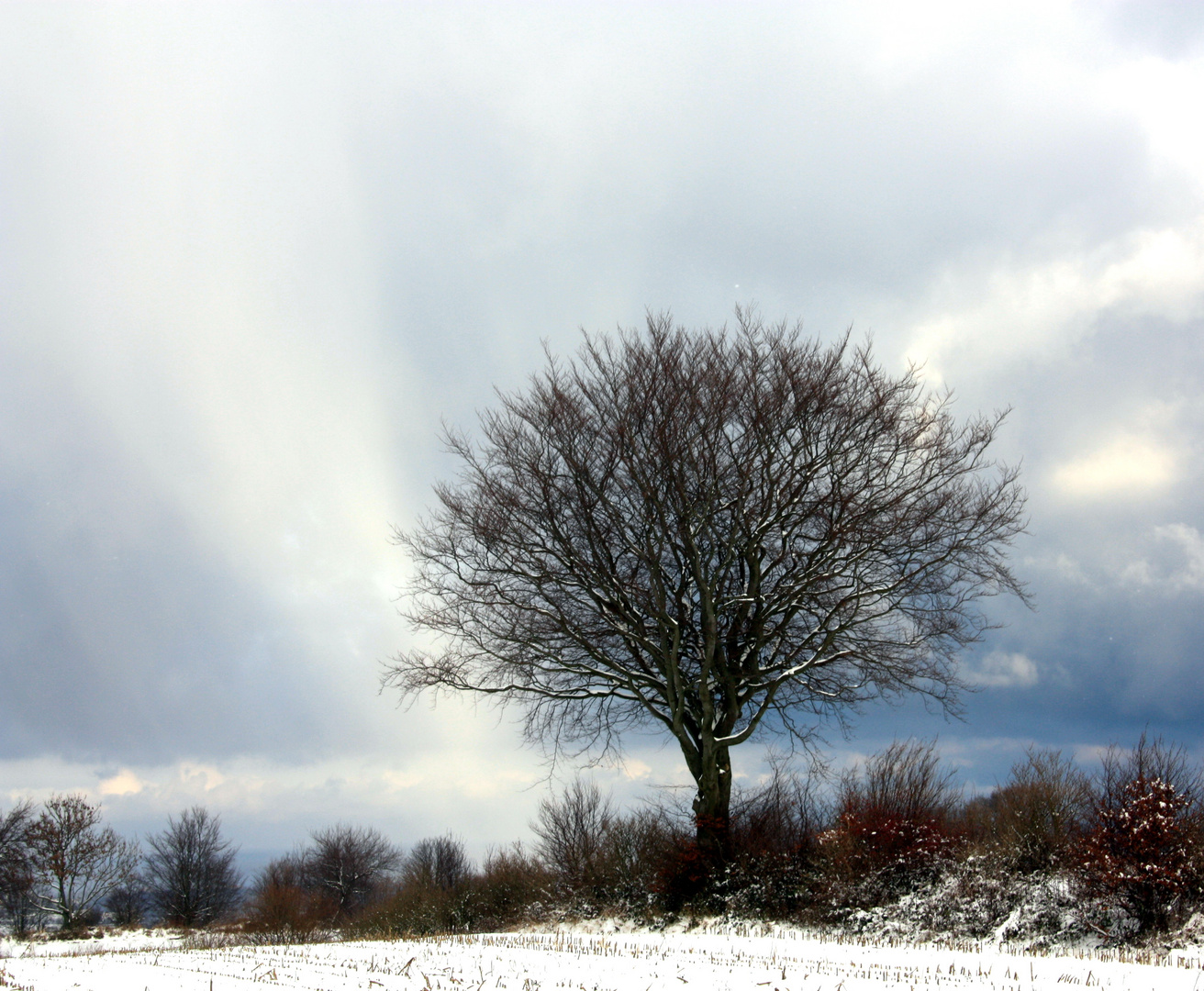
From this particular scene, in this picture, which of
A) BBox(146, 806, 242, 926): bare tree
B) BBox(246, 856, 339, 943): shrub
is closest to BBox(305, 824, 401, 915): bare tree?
BBox(146, 806, 242, 926): bare tree

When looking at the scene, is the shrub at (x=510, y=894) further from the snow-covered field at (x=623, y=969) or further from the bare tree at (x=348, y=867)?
the bare tree at (x=348, y=867)

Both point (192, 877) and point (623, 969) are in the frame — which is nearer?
point (623, 969)

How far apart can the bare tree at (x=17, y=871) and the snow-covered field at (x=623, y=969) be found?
3618cm

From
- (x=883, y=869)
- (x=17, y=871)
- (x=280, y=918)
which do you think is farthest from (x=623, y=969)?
(x=17, y=871)

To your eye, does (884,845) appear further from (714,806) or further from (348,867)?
(348,867)

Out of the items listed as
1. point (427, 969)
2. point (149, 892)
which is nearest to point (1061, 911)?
point (427, 969)

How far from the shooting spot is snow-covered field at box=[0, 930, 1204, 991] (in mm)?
7387

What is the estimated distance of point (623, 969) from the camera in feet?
27.7

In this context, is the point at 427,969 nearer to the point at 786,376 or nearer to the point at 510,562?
the point at 510,562

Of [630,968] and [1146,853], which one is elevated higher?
[1146,853]

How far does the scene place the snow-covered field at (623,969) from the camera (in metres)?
7.39

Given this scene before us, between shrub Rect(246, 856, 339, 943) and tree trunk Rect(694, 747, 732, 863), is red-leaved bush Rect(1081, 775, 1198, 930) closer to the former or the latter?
tree trunk Rect(694, 747, 732, 863)

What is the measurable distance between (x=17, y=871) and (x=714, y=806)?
136 ft

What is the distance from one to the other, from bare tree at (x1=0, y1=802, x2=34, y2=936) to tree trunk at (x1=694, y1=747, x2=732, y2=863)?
37.6 metres
